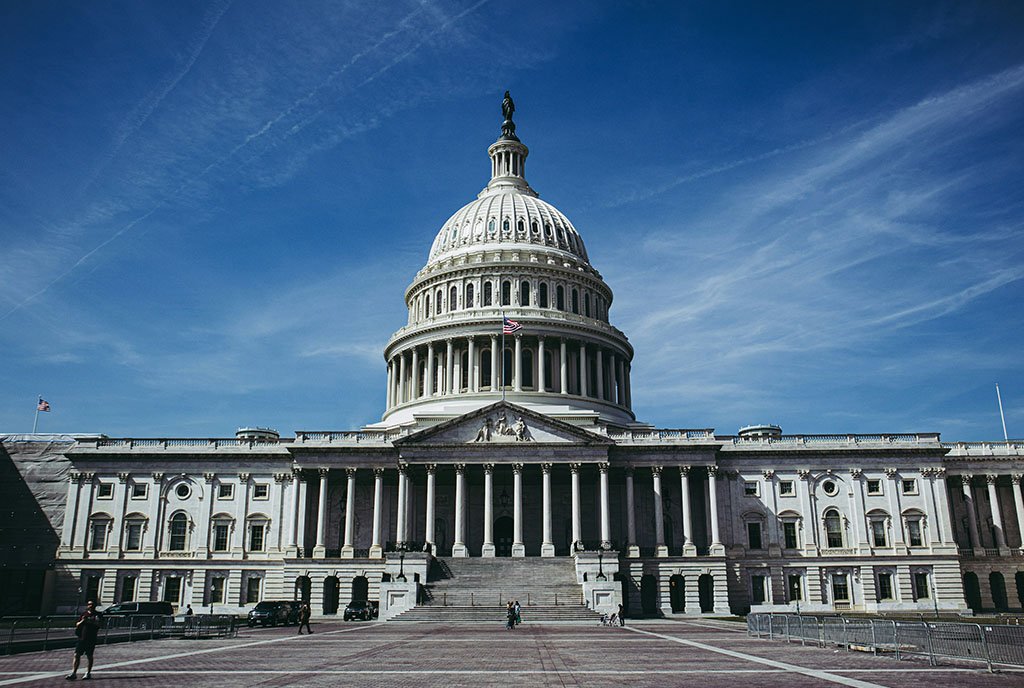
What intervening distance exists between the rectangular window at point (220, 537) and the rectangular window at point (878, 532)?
55772mm

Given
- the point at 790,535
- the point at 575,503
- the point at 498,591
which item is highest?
the point at 575,503

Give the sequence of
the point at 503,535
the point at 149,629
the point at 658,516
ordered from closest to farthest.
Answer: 1. the point at 149,629
2. the point at 658,516
3. the point at 503,535

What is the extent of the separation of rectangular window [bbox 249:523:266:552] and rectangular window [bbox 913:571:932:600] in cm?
5548

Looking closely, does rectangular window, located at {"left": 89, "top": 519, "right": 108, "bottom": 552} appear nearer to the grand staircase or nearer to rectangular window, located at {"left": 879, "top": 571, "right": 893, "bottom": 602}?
the grand staircase

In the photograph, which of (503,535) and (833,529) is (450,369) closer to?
(503,535)

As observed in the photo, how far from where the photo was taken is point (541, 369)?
87.1m

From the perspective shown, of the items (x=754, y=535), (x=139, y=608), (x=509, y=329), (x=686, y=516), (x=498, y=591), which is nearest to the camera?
(x=139, y=608)

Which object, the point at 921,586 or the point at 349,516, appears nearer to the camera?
the point at 349,516

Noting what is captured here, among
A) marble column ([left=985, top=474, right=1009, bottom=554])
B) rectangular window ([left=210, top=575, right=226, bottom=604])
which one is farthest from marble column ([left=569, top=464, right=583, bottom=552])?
marble column ([left=985, top=474, right=1009, bottom=554])

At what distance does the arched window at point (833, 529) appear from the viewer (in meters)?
73.5

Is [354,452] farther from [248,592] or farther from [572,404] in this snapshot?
[572,404]

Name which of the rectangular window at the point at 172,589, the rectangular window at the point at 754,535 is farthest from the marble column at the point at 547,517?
the rectangular window at the point at 172,589

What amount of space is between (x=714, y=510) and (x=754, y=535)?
539 centimetres

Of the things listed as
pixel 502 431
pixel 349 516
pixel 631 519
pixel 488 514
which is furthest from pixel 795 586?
pixel 349 516
